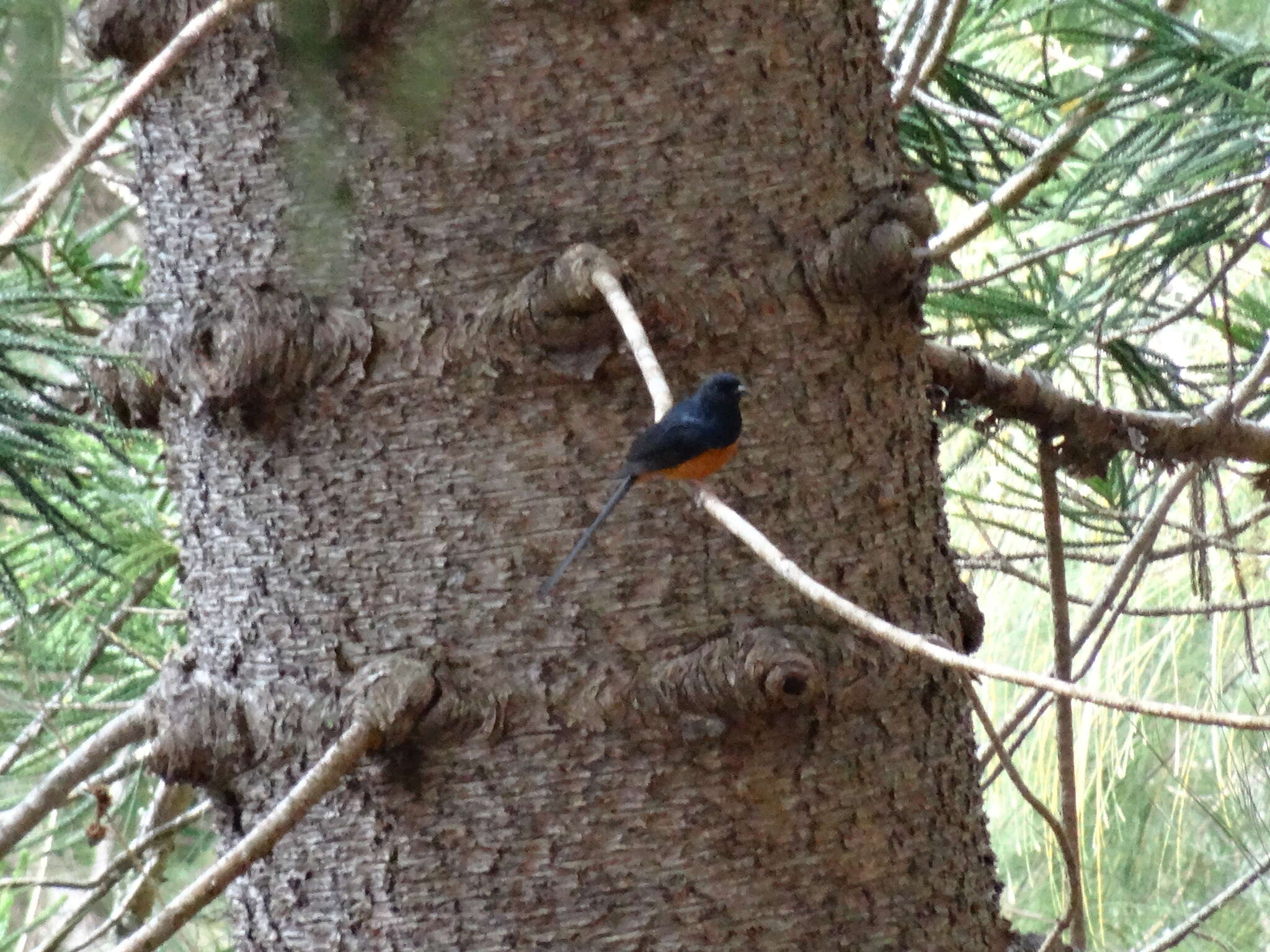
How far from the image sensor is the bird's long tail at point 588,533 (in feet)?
3.49

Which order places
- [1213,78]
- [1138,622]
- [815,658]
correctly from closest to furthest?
[815,658] → [1213,78] → [1138,622]

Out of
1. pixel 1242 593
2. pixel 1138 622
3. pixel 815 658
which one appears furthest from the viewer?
pixel 1138 622

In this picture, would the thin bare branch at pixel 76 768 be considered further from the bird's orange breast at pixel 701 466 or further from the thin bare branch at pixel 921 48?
the thin bare branch at pixel 921 48

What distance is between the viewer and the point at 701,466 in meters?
1.08

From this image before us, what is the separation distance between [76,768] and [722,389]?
0.74m

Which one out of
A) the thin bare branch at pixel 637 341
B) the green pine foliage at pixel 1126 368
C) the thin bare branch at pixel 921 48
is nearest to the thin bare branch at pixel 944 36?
the thin bare branch at pixel 921 48

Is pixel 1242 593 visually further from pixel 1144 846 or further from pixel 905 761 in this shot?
pixel 1144 846

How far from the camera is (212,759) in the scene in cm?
112

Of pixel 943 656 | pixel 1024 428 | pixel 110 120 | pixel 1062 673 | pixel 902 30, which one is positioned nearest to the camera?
pixel 943 656

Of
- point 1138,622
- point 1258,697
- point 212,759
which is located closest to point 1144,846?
point 1138,622

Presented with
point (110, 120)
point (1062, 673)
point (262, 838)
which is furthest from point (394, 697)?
point (1062, 673)

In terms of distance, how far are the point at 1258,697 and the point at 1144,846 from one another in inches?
65.3

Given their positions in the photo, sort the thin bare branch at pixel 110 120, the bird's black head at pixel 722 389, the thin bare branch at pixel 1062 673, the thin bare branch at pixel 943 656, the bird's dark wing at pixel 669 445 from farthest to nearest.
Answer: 1. the thin bare branch at pixel 1062 673
2. the bird's black head at pixel 722 389
3. the bird's dark wing at pixel 669 445
4. the thin bare branch at pixel 110 120
5. the thin bare branch at pixel 943 656

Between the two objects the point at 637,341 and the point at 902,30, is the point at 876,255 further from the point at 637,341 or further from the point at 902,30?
the point at 902,30
